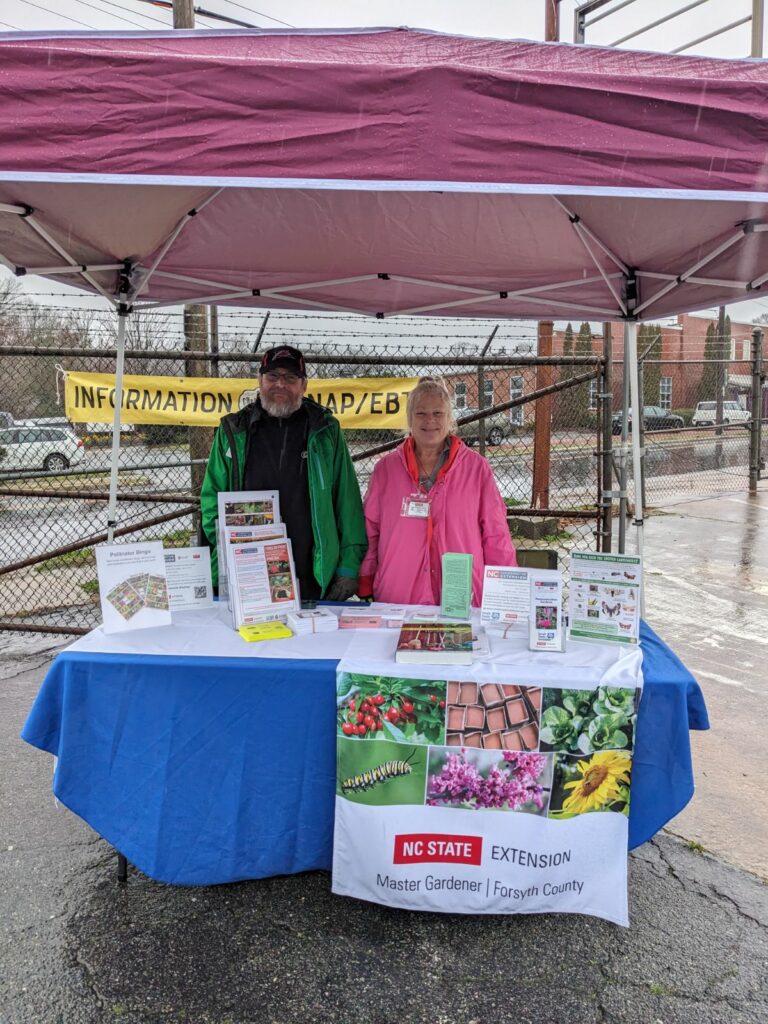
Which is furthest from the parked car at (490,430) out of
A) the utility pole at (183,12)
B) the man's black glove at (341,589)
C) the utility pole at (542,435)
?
the utility pole at (183,12)

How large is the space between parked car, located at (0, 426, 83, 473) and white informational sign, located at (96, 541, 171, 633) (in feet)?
48.2

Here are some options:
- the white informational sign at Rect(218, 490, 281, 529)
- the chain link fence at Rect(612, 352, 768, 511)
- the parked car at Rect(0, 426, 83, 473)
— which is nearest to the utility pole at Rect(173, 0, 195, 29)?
the chain link fence at Rect(612, 352, 768, 511)

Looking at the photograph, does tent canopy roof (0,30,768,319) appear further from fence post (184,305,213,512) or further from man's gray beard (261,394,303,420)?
fence post (184,305,213,512)

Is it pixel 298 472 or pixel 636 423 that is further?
pixel 636 423

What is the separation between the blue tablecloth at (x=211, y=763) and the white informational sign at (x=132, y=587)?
231mm

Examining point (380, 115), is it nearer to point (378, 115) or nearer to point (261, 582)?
point (378, 115)

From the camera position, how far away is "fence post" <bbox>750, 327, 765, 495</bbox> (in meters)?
10.9

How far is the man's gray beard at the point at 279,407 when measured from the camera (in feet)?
10.4

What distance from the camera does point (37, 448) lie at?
17578 millimetres

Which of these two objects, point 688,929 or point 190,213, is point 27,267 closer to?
point 190,213

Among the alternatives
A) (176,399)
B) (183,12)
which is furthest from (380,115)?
(183,12)

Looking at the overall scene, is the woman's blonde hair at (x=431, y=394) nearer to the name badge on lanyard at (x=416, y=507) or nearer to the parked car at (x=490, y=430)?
the name badge on lanyard at (x=416, y=507)

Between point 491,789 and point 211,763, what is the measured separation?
34.6 inches

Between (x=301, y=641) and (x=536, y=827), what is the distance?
935 millimetres
